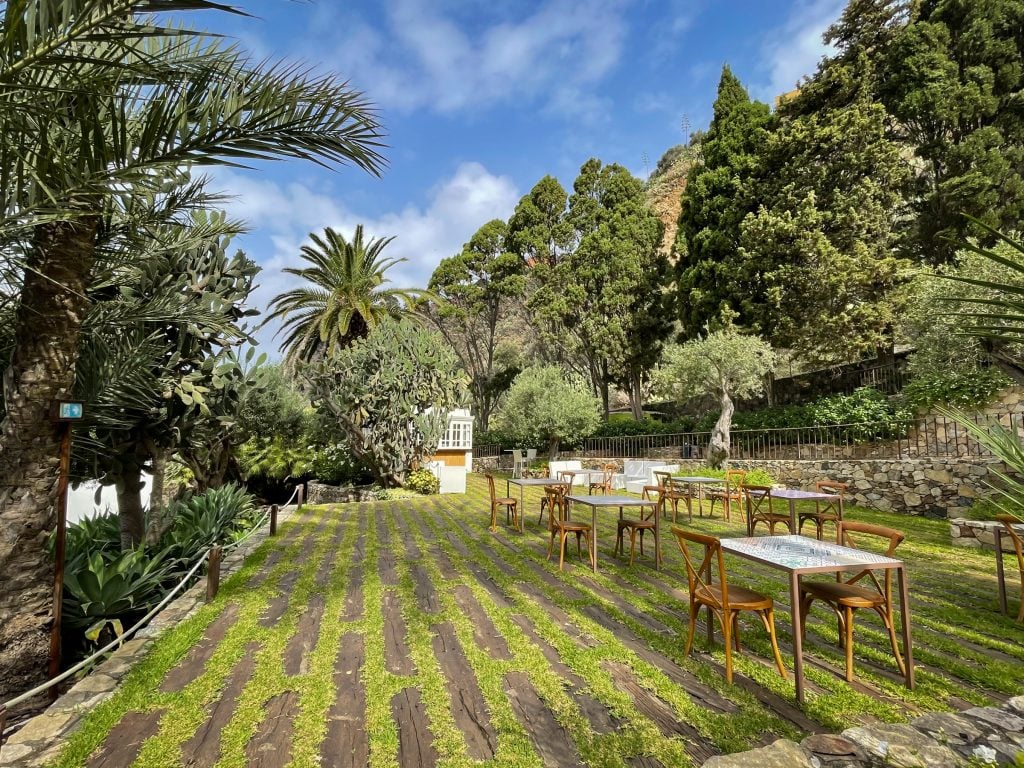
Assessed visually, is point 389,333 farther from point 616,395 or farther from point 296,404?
point 616,395

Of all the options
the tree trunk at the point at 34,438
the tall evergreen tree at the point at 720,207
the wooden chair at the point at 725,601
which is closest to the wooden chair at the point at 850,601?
the wooden chair at the point at 725,601

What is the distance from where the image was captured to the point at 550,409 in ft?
67.4

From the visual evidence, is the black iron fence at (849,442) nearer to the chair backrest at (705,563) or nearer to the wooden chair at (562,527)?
the wooden chair at (562,527)

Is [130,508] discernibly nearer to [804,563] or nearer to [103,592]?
[103,592]

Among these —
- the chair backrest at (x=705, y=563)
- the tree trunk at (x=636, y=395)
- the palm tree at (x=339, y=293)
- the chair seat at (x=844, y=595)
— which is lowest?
the chair seat at (x=844, y=595)

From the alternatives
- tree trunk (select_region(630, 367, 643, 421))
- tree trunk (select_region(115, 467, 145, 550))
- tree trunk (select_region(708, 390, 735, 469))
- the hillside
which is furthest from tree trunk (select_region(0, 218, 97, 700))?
the hillside

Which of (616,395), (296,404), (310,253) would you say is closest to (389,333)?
(296,404)

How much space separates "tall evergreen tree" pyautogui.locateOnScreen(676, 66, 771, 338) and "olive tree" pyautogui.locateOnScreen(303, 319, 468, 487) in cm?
1038

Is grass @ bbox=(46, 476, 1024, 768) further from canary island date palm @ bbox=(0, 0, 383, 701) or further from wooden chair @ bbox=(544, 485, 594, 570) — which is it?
canary island date palm @ bbox=(0, 0, 383, 701)

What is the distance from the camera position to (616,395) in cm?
3691

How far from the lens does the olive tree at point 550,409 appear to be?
67.4 feet

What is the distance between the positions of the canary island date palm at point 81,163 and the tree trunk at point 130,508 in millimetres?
2878

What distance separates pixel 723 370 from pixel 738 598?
486 inches

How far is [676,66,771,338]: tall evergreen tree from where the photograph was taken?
1819 centimetres
